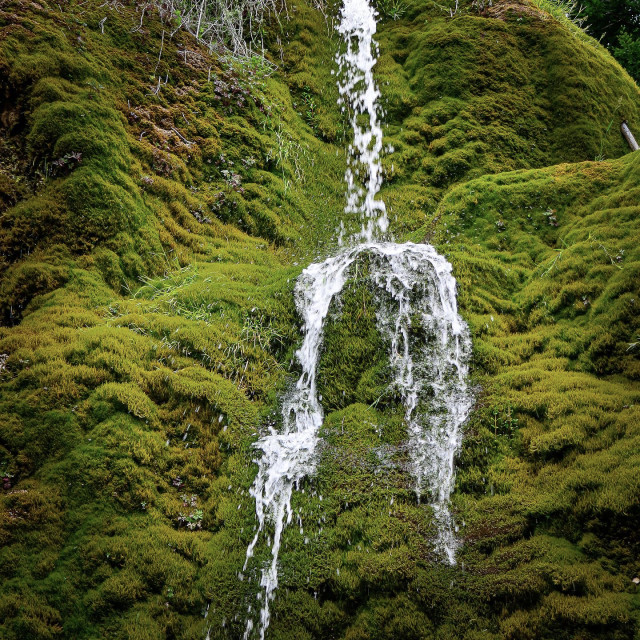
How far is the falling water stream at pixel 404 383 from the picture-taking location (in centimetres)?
399

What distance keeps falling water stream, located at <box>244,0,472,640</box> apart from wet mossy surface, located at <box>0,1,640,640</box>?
0.11 m

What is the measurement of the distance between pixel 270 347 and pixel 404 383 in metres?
1.66

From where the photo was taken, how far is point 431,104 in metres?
8.82

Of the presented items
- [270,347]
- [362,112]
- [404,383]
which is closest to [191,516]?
[270,347]

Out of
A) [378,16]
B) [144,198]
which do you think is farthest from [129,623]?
[378,16]

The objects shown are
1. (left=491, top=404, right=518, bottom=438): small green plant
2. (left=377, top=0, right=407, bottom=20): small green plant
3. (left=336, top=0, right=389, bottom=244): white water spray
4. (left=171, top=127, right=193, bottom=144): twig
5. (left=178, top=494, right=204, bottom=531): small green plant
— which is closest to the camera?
(left=178, top=494, right=204, bottom=531): small green plant

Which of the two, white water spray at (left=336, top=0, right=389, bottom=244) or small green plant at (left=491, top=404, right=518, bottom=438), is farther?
white water spray at (left=336, top=0, right=389, bottom=244)

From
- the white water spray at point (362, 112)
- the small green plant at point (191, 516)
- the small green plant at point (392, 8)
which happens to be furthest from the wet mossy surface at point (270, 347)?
the small green plant at point (392, 8)

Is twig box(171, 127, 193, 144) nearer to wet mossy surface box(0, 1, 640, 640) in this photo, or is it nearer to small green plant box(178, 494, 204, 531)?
wet mossy surface box(0, 1, 640, 640)

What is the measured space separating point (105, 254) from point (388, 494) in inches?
172

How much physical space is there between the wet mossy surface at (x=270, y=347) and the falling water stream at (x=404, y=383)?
4.4 inches

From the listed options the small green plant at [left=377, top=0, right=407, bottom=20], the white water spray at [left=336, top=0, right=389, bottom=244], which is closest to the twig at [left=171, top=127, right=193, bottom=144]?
the white water spray at [left=336, top=0, right=389, bottom=244]

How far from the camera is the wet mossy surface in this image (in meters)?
3.33

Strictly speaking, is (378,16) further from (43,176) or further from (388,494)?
(388,494)
